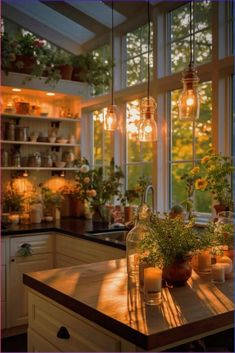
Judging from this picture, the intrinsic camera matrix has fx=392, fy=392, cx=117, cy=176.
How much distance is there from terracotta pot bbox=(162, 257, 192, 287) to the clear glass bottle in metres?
0.12

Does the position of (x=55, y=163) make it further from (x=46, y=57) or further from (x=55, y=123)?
(x=46, y=57)

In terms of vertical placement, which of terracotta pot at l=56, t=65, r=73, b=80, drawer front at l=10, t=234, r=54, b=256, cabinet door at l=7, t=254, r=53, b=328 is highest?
terracotta pot at l=56, t=65, r=73, b=80

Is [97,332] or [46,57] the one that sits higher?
[46,57]

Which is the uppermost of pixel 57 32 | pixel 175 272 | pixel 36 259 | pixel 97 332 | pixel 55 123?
pixel 57 32

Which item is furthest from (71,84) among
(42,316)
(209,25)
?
(42,316)

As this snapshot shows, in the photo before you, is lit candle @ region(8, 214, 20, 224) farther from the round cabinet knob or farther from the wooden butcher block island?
the round cabinet knob

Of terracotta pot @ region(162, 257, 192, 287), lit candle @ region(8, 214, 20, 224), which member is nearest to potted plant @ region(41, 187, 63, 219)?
lit candle @ region(8, 214, 20, 224)

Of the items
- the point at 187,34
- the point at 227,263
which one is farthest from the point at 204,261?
the point at 187,34

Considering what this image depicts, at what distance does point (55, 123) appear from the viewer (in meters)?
4.53

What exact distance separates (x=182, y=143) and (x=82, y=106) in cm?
156

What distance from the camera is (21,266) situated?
353 cm

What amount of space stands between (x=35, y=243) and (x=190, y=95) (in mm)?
2153

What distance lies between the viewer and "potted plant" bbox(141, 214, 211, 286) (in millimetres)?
1630

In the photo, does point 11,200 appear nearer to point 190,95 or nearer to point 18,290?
point 18,290
